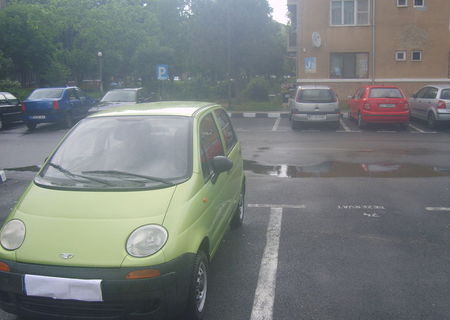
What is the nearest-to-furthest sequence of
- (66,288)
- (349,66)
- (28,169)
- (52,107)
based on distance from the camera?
(66,288), (28,169), (52,107), (349,66)

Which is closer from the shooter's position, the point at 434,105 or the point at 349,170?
the point at 349,170

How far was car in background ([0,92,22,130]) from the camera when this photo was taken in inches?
807

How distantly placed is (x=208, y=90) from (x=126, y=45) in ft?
47.0

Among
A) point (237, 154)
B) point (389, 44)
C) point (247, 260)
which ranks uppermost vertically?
point (389, 44)

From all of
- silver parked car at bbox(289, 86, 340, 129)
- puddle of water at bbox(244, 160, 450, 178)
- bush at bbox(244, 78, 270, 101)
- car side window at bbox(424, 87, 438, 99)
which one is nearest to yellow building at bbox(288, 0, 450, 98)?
bush at bbox(244, 78, 270, 101)

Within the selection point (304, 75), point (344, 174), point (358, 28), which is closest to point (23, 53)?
point (304, 75)

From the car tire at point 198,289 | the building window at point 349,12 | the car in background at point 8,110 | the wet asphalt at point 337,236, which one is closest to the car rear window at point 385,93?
the wet asphalt at point 337,236

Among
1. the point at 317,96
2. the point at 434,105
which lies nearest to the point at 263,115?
the point at 317,96

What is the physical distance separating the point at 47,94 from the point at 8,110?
1.90 metres

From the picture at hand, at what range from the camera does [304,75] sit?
1052 inches

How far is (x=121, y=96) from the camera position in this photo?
773 inches

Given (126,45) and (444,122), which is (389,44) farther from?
(126,45)

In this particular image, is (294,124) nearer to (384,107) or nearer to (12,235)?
(384,107)

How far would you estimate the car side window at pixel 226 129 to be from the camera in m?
6.11
